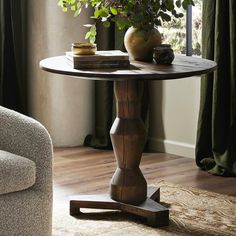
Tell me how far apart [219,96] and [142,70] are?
1.35 m

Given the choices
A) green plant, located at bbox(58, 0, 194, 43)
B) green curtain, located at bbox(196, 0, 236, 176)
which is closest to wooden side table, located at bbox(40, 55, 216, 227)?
green plant, located at bbox(58, 0, 194, 43)

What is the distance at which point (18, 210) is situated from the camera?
286 cm

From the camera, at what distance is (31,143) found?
115 inches

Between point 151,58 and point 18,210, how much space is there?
1.17 metres

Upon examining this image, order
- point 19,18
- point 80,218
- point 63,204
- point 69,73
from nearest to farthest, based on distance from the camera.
Answer: point 69,73 → point 80,218 → point 63,204 → point 19,18

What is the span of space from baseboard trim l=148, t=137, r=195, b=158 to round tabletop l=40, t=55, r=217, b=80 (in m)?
1.41

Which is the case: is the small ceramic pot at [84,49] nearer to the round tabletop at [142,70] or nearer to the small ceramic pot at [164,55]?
the round tabletop at [142,70]

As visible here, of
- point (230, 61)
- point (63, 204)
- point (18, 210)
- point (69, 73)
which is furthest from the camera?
point (230, 61)

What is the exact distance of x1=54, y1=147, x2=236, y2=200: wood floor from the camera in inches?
164

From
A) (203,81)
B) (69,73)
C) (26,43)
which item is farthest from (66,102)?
(69,73)

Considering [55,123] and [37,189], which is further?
[55,123]

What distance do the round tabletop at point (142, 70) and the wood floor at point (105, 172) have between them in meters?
0.89

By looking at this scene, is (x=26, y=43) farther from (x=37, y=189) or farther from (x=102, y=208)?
(x=37, y=189)

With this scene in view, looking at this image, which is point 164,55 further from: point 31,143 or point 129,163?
point 31,143
